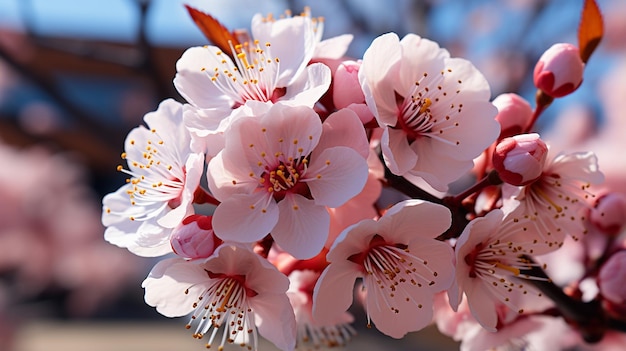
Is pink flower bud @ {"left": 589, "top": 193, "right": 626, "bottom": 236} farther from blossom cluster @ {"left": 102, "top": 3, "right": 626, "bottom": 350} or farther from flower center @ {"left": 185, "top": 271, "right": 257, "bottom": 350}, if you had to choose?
flower center @ {"left": 185, "top": 271, "right": 257, "bottom": 350}

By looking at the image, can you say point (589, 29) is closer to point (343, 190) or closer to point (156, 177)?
point (343, 190)

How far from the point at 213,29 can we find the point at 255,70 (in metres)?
0.08

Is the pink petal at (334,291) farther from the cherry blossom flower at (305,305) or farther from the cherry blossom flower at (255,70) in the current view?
the cherry blossom flower at (255,70)

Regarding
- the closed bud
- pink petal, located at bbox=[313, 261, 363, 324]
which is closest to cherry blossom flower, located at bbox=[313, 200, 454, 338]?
pink petal, located at bbox=[313, 261, 363, 324]

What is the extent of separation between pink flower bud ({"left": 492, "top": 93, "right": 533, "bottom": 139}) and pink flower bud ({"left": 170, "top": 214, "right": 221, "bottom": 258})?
367 mm

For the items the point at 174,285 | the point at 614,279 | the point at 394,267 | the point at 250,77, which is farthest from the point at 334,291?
the point at 614,279

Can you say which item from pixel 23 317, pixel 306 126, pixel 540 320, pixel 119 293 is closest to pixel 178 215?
pixel 306 126

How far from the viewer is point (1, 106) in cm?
544

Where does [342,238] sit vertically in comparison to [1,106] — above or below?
above

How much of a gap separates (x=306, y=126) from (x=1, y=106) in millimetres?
5847

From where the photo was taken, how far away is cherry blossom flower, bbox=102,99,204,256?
0.59 metres

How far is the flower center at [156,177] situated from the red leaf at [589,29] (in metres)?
0.52

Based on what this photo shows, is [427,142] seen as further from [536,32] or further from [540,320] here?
[536,32]

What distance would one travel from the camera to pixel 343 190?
0.55m
